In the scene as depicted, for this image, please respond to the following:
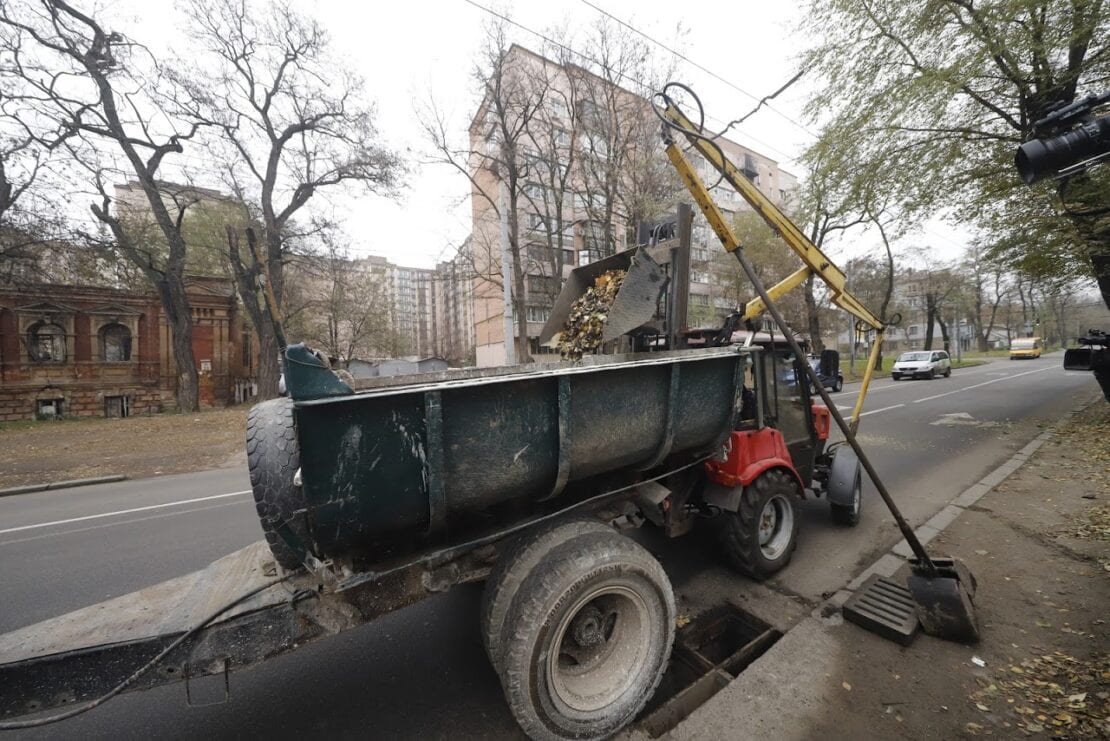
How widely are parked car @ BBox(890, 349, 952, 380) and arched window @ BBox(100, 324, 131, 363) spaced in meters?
38.0

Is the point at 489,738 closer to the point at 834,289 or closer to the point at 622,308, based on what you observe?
the point at 622,308

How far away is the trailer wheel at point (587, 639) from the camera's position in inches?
75.1

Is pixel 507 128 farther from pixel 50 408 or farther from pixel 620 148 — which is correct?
pixel 50 408

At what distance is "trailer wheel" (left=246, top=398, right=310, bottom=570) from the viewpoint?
168 centimetres

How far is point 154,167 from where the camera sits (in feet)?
54.8

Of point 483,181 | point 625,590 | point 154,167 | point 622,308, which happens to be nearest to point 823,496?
point 622,308

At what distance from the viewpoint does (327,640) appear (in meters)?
2.92

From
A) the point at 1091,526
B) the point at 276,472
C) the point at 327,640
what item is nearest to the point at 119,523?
the point at 327,640

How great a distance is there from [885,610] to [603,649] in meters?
2.00

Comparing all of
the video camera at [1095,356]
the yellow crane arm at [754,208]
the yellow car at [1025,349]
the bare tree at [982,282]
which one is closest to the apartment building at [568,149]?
the bare tree at [982,282]

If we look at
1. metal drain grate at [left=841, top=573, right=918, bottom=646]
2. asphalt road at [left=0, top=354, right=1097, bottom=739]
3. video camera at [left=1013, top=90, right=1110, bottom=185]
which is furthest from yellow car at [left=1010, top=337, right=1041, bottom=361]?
metal drain grate at [left=841, top=573, right=918, bottom=646]

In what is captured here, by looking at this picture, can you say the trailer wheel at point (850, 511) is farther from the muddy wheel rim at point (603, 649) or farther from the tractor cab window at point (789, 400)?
the muddy wheel rim at point (603, 649)

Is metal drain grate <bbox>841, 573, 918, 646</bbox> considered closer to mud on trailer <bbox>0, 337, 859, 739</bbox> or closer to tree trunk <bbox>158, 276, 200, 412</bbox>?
mud on trailer <bbox>0, 337, 859, 739</bbox>

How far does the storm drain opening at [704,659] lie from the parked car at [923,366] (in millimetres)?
25775
